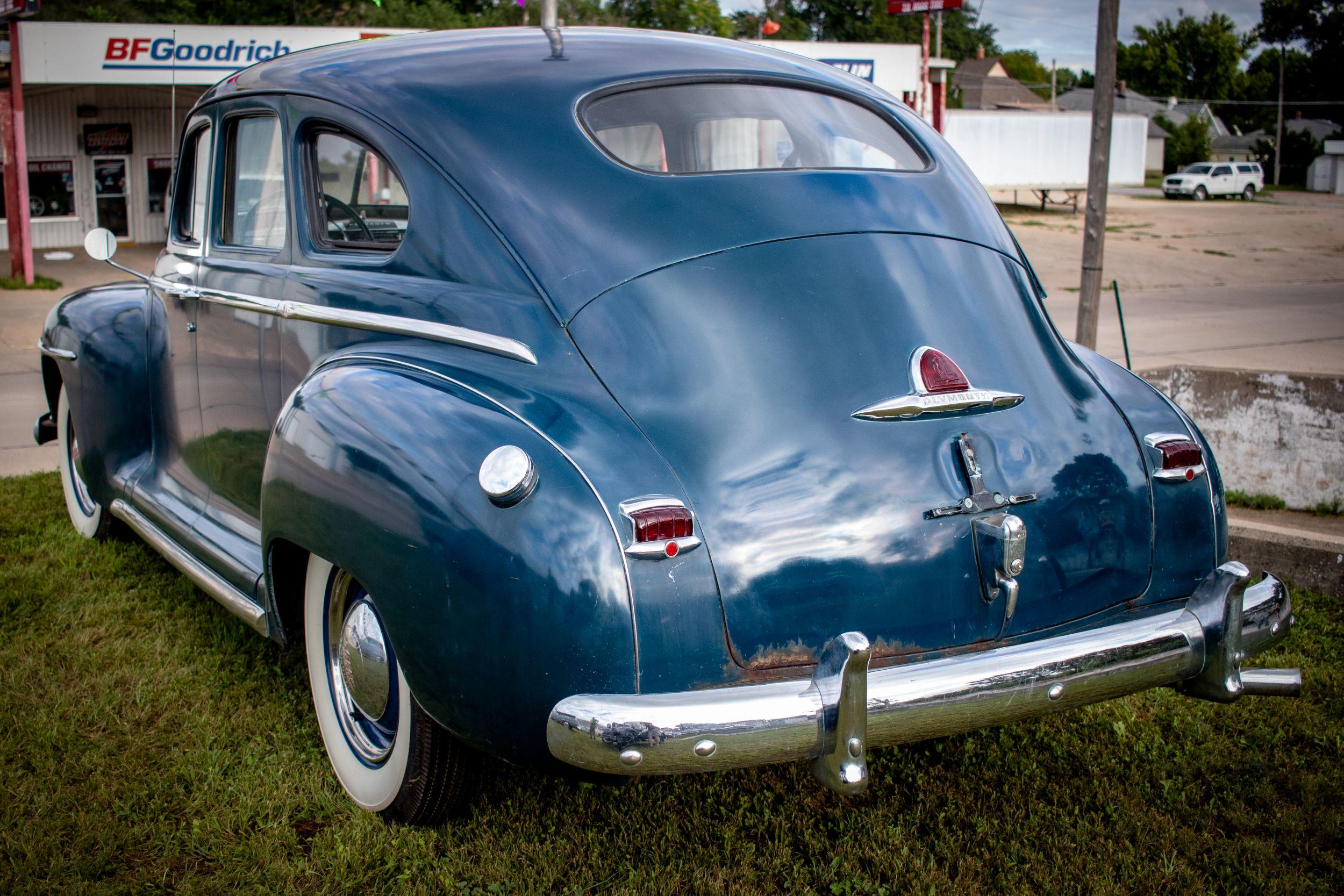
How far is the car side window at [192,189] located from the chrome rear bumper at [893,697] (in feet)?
8.74

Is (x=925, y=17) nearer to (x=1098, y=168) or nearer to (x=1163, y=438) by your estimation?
(x=1098, y=168)

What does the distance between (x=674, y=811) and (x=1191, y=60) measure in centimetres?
9899

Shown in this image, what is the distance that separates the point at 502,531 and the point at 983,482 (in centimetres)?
100

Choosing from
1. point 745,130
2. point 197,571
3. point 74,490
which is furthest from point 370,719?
point 74,490

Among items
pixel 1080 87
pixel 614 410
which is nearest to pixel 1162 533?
pixel 614 410

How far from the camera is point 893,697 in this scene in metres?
2.09

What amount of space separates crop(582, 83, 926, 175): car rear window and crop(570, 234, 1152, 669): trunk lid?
48cm

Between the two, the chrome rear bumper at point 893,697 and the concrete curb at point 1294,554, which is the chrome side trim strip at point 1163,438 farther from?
the concrete curb at point 1294,554

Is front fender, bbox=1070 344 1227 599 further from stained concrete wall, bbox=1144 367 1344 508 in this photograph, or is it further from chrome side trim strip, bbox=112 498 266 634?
stained concrete wall, bbox=1144 367 1344 508

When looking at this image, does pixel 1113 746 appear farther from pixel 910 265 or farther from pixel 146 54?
pixel 146 54

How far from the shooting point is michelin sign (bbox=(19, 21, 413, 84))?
50.1 feet

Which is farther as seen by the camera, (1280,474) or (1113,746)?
(1280,474)

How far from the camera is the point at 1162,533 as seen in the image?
2.52 meters

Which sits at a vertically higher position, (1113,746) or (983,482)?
(983,482)
